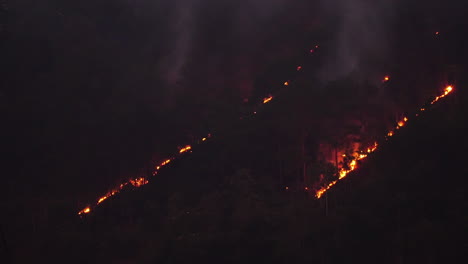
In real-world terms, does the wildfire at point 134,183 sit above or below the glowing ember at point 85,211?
above

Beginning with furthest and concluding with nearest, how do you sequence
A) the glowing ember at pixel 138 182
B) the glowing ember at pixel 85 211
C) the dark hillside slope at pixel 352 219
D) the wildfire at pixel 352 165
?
the glowing ember at pixel 138 182 → the glowing ember at pixel 85 211 → the wildfire at pixel 352 165 → the dark hillside slope at pixel 352 219

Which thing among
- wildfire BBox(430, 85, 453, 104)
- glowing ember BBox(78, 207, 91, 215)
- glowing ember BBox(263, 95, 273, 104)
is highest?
glowing ember BBox(263, 95, 273, 104)

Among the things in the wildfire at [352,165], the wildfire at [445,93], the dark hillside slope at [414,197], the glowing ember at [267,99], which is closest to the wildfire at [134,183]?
the glowing ember at [267,99]

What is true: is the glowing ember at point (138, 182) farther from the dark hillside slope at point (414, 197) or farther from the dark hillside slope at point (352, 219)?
the dark hillside slope at point (414, 197)

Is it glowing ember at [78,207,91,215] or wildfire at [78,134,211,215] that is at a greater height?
wildfire at [78,134,211,215]

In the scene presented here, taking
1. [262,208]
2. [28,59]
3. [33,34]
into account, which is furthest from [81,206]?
[33,34]

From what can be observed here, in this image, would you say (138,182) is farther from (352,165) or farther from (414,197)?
(414,197)

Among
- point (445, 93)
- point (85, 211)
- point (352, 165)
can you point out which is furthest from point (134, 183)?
point (445, 93)

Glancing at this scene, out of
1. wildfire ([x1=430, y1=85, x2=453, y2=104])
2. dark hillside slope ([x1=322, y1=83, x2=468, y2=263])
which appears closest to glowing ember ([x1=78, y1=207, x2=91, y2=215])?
dark hillside slope ([x1=322, y1=83, x2=468, y2=263])

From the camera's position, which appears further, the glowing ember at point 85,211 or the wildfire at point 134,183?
the wildfire at point 134,183

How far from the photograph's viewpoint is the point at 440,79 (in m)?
14.3

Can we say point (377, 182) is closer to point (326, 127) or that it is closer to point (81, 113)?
point (326, 127)

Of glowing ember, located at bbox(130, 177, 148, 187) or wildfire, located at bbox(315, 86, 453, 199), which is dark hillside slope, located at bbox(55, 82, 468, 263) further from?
glowing ember, located at bbox(130, 177, 148, 187)

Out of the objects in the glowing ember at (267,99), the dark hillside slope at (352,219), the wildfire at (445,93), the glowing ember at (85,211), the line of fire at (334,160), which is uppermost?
the glowing ember at (267,99)
